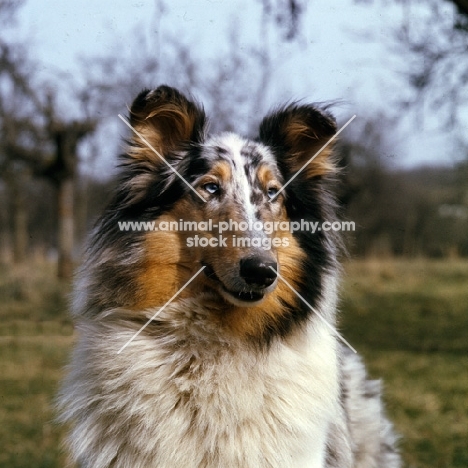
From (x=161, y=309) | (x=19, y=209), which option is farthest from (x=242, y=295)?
(x=19, y=209)

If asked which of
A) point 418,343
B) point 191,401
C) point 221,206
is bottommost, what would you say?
point 191,401

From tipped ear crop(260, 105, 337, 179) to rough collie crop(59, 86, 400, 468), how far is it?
0.01m

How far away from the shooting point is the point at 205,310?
3582mm

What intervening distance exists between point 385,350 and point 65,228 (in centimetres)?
833

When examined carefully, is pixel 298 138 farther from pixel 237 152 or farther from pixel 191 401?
pixel 191 401

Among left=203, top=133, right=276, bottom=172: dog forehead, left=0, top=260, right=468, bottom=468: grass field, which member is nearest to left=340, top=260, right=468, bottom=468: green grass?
left=0, top=260, right=468, bottom=468: grass field

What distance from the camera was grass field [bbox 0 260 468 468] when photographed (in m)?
6.60

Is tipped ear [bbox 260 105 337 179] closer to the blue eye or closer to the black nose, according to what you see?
the blue eye

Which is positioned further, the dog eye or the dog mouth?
the dog eye

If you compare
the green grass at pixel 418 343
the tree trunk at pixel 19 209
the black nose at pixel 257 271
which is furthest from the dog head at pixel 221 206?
the tree trunk at pixel 19 209

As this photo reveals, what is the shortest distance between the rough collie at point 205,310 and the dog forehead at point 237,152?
0.01m

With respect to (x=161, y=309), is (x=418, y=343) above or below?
above

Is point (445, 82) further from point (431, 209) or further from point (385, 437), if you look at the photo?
point (431, 209)

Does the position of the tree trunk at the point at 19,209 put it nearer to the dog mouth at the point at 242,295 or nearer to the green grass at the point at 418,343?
the green grass at the point at 418,343
